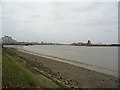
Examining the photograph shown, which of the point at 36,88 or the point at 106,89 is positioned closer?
the point at 36,88

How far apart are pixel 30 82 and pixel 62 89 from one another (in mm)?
2522

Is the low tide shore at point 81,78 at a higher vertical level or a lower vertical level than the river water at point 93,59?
higher

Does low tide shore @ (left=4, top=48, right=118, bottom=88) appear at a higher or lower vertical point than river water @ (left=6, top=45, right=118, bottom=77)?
higher

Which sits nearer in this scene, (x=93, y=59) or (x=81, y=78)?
(x=81, y=78)

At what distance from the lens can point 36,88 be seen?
941 centimetres

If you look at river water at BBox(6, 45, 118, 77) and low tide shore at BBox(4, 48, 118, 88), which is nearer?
low tide shore at BBox(4, 48, 118, 88)

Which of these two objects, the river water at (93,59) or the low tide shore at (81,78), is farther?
the river water at (93,59)

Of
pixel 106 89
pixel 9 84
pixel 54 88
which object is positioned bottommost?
pixel 106 89

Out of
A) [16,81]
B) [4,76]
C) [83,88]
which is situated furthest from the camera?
[83,88]

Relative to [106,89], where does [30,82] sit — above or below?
above

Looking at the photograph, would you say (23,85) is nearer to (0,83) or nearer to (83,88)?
(0,83)

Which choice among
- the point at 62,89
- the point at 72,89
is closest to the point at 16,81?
the point at 62,89

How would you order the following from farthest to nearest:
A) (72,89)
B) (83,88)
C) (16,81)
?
1. (83,88)
2. (72,89)
3. (16,81)

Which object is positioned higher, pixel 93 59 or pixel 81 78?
pixel 81 78
